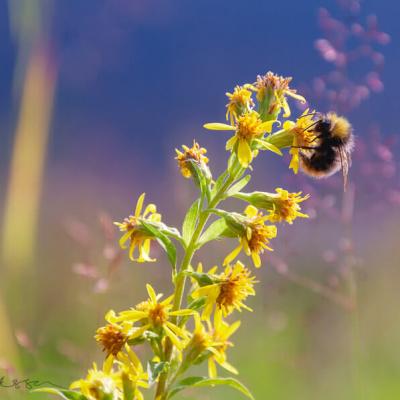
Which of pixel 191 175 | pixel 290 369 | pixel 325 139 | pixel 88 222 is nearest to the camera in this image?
pixel 191 175

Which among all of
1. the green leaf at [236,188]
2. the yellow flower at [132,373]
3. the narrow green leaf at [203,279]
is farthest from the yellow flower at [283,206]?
the yellow flower at [132,373]

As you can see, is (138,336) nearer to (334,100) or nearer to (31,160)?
(334,100)

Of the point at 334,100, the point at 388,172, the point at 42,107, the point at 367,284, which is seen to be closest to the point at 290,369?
the point at 367,284

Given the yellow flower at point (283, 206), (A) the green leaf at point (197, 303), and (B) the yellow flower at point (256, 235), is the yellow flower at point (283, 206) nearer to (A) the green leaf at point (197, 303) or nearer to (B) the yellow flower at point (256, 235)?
(B) the yellow flower at point (256, 235)

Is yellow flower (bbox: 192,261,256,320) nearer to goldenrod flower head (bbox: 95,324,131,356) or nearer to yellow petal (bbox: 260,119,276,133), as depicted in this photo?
goldenrod flower head (bbox: 95,324,131,356)

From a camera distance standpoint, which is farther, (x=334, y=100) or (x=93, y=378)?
(x=334, y=100)

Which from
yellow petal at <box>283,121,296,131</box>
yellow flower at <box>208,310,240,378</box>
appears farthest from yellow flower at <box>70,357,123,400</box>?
yellow petal at <box>283,121,296,131</box>

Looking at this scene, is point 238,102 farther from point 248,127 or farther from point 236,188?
point 236,188
